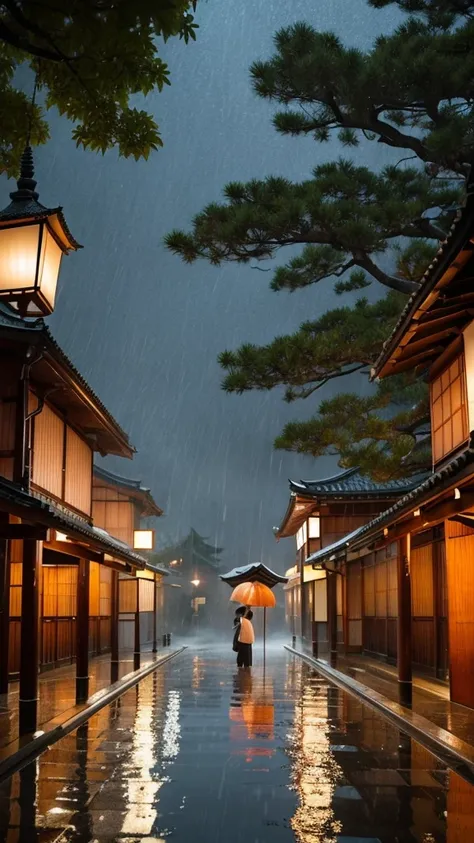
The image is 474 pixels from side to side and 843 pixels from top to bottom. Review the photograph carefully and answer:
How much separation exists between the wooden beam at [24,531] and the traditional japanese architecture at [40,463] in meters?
0.02

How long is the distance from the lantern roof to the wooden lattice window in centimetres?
780

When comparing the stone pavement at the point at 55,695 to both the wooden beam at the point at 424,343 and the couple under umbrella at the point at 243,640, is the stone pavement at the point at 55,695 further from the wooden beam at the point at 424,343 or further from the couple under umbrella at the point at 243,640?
the wooden beam at the point at 424,343

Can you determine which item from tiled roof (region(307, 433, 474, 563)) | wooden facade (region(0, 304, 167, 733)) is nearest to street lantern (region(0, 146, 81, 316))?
wooden facade (region(0, 304, 167, 733))

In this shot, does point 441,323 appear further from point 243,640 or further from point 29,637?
point 243,640

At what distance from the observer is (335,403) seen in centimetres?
2138

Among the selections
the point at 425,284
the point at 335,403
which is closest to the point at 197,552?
the point at 335,403

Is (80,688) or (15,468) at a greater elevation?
(15,468)

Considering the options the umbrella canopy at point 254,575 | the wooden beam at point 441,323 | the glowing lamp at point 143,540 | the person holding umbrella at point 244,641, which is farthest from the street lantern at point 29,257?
the glowing lamp at point 143,540

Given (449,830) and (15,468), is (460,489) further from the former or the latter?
(15,468)

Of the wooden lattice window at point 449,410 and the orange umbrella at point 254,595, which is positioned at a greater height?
the wooden lattice window at point 449,410

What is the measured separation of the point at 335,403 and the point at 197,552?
208 ft

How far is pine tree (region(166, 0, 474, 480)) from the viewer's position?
1928 cm

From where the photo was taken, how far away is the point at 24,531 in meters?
14.1

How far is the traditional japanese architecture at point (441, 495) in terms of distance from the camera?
12883 mm
